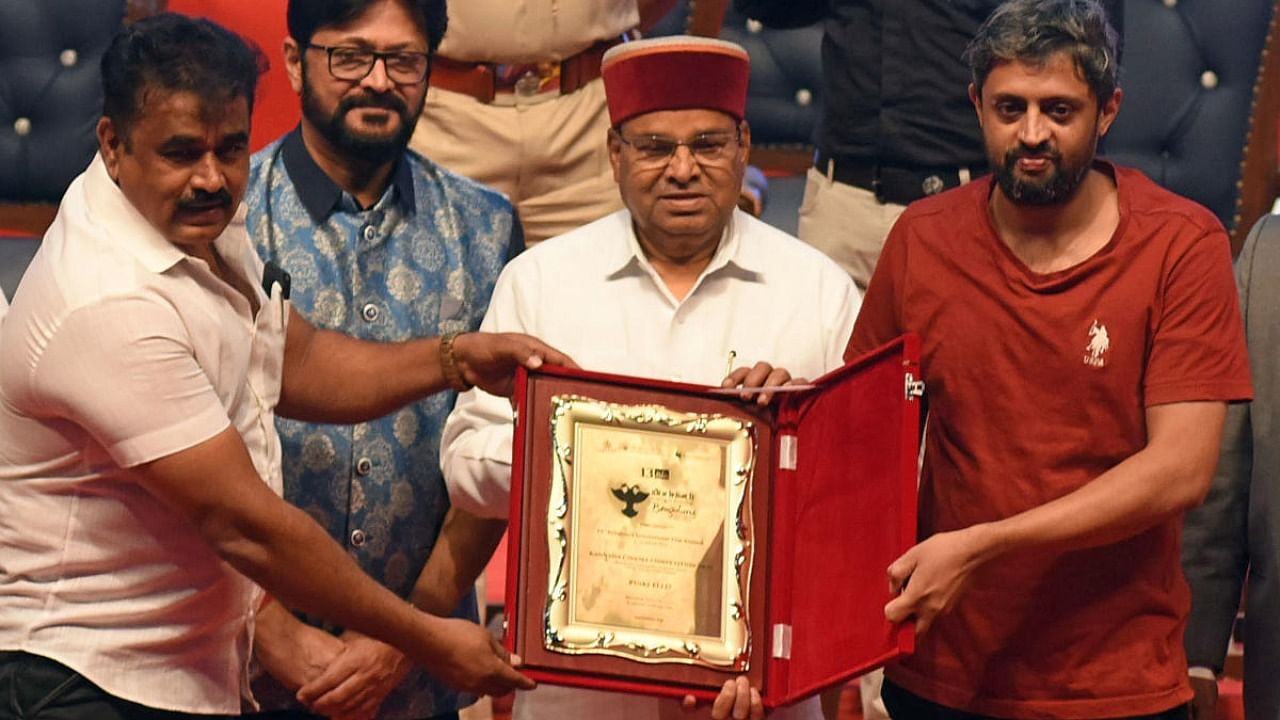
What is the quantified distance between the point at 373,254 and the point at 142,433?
0.75 meters

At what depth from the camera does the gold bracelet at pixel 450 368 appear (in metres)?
3.22

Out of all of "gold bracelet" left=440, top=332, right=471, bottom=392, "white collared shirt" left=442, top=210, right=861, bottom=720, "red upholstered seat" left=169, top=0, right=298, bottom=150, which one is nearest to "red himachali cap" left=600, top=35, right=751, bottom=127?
"white collared shirt" left=442, top=210, right=861, bottom=720

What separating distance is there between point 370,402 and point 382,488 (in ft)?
0.57

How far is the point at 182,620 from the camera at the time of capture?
112 inches

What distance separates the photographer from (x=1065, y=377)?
288 centimetres

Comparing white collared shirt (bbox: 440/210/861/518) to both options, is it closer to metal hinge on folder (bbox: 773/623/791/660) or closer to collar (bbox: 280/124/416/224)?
collar (bbox: 280/124/416/224)

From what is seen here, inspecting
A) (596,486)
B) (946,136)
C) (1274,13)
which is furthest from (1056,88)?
(1274,13)

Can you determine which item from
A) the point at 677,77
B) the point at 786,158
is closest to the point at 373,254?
the point at 677,77

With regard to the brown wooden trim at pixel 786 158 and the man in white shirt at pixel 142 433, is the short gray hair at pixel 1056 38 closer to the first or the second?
the man in white shirt at pixel 142 433

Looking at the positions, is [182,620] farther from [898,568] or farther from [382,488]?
[898,568]

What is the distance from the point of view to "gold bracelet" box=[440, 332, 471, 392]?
10.6 feet

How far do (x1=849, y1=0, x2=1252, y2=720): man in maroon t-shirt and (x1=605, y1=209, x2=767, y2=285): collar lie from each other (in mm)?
355

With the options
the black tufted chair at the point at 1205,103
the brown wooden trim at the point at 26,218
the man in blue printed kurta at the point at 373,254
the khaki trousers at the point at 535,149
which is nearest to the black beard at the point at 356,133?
the man in blue printed kurta at the point at 373,254

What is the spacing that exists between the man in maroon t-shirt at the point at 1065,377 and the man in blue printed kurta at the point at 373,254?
32.3 inches
